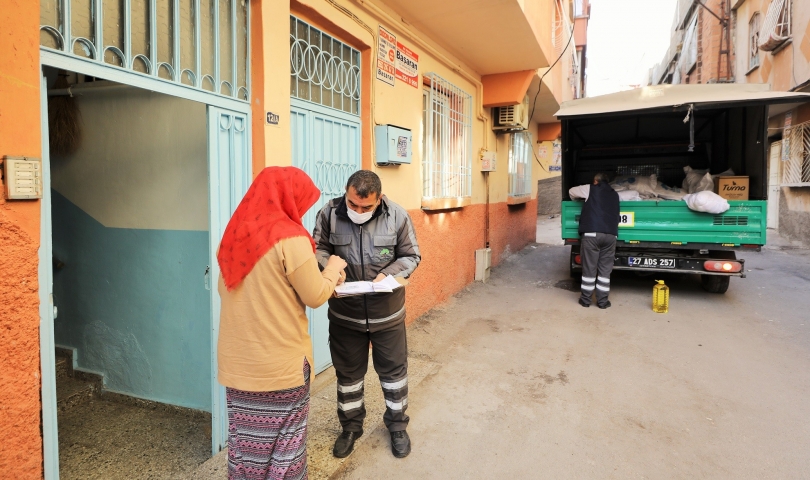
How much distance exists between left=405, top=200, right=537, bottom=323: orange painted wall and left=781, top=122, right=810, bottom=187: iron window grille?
7.30 metres

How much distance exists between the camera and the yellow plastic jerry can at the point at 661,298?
6074 mm

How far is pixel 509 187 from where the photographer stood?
1030cm

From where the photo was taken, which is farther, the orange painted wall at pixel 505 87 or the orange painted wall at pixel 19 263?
the orange painted wall at pixel 505 87

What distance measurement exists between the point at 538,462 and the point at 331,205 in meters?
1.96

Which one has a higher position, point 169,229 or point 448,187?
point 448,187

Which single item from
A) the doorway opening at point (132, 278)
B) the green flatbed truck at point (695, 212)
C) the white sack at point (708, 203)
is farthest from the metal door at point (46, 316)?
the white sack at point (708, 203)

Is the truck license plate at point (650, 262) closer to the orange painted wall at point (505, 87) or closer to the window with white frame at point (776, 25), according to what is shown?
the orange painted wall at point (505, 87)

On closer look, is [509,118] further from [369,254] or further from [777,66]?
[777,66]

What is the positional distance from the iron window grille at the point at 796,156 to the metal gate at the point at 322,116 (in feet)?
37.5

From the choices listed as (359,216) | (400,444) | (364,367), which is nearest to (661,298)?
(400,444)

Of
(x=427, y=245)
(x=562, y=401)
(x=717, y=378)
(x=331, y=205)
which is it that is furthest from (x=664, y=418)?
(x=427, y=245)

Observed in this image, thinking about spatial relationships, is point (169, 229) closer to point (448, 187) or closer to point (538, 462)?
point (538, 462)

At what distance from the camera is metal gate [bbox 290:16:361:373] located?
3.79m

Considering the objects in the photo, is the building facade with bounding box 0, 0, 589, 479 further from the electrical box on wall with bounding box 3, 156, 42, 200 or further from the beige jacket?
the beige jacket
